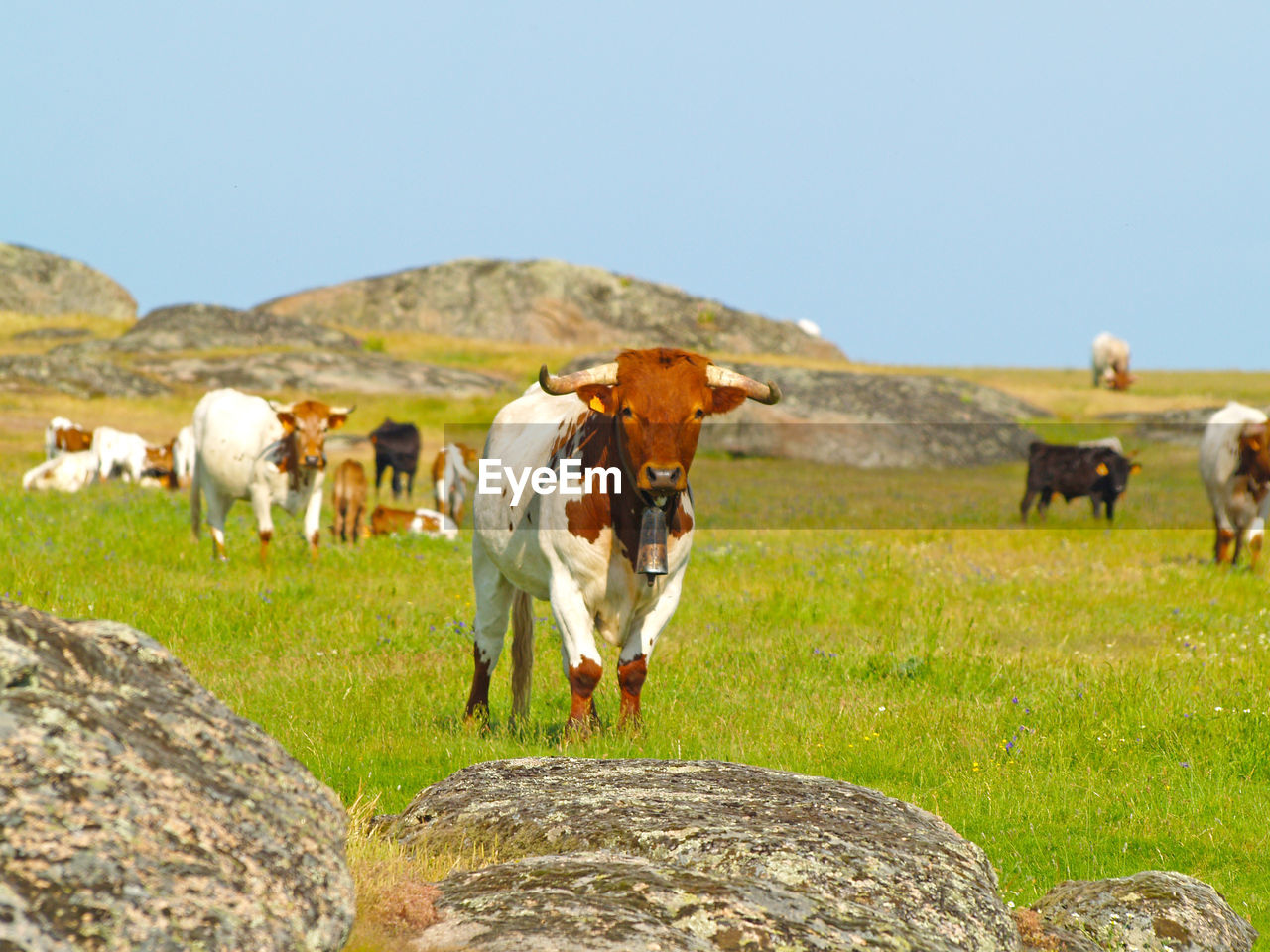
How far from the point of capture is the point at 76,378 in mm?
51938

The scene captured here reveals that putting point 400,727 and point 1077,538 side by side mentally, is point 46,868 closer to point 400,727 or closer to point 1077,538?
point 400,727

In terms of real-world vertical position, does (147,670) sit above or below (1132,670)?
above

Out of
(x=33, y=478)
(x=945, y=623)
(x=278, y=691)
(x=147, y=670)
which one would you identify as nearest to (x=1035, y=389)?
(x=33, y=478)

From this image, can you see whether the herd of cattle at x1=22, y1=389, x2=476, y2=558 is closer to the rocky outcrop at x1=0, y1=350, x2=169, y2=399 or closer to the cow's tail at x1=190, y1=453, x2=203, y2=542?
the cow's tail at x1=190, y1=453, x2=203, y2=542

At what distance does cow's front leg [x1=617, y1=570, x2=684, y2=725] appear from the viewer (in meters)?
8.23

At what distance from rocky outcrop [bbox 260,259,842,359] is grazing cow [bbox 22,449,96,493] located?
5726 cm

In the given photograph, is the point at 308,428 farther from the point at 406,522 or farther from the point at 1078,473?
the point at 1078,473

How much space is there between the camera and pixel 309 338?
70.9m

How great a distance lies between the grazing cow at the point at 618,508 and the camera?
7.67 metres

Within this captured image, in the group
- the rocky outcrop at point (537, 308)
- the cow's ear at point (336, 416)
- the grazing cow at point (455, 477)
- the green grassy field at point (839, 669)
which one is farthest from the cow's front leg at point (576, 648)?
the rocky outcrop at point (537, 308)

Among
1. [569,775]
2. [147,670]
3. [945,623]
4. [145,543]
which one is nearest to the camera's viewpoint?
[147,670]

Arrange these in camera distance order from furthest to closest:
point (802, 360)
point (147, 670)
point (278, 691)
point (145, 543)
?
1. point (802, 360)
2. point (145, 543)
3. point (278, 691)
4. point (147, 670)

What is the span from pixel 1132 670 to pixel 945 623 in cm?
244

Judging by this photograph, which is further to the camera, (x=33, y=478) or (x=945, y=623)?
(x=33, y=478)
